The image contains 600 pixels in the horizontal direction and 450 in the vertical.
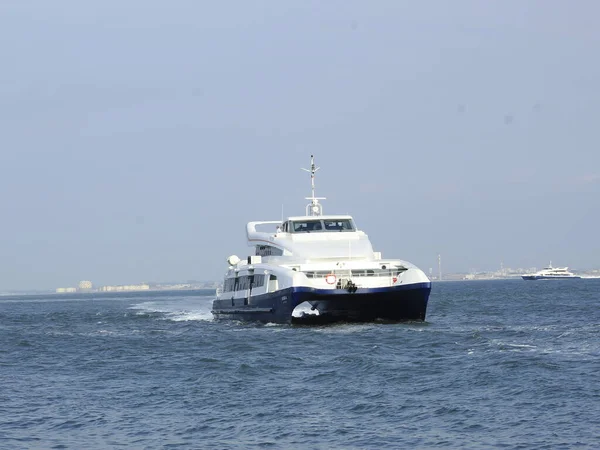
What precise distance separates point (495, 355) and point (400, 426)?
1134cm

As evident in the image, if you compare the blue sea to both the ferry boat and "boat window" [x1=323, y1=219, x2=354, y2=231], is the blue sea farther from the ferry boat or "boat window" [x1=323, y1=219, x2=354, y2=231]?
"boat window" [x1=323, y1=219, x2=354, y2=231]

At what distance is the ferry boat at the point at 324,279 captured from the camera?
4731 centimetres

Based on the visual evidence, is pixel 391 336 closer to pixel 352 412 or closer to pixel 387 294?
pixel 387 294

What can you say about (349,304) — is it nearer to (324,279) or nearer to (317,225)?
(324,279)

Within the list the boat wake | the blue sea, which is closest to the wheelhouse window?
the blue sea

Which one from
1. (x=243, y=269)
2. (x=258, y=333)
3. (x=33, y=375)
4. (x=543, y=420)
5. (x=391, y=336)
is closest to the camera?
(x=543, y=420)

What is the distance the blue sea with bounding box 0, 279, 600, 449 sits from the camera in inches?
822

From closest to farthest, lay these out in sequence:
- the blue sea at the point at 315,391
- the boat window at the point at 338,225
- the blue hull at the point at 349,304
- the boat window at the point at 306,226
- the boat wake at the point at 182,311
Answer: the blue sea at the point at 315,391, the blue hull at the point at 349,304, the boat window at the point at 306,226, the boat window at the point at 338,225, the boat wake at the point at 182,311

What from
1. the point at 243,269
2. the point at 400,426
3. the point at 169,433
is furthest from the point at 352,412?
the point at 243,269

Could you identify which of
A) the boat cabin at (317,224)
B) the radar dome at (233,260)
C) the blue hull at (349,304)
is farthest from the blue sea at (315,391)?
the radar dome at (233,260)

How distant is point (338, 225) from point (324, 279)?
8179mm

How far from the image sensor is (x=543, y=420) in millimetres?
21375

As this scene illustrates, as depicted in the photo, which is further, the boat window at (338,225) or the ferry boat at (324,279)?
the boat window at (338,225)

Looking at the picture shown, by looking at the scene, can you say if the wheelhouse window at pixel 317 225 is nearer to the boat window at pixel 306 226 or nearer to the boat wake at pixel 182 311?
the boat window at pixel 306 226
